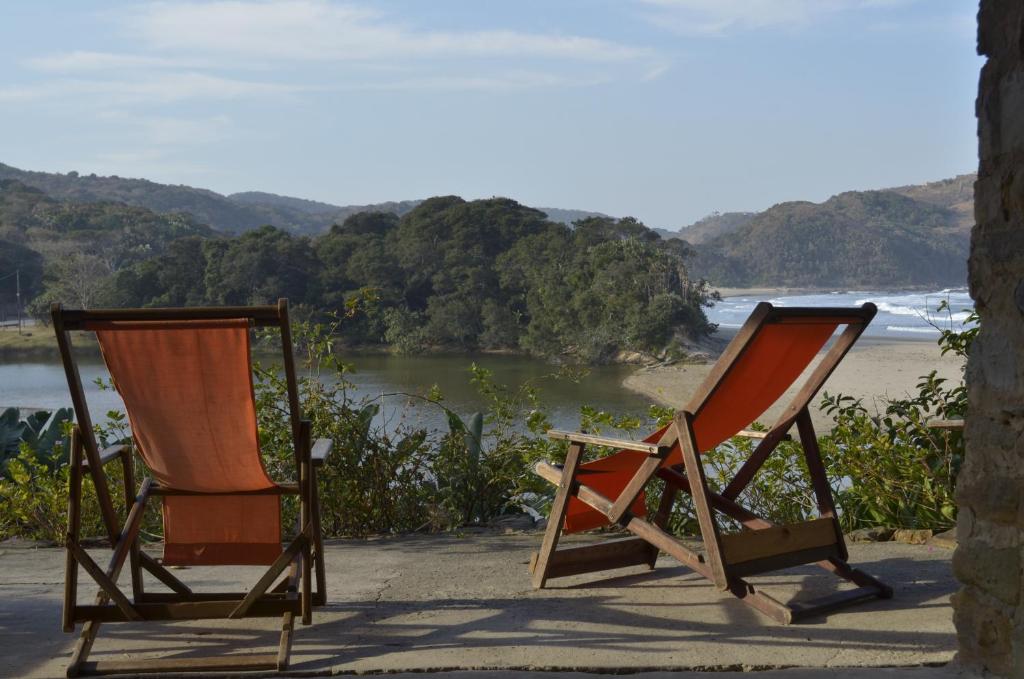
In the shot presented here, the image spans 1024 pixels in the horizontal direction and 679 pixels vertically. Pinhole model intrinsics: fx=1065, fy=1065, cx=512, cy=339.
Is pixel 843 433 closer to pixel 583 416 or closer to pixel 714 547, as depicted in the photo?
pixel 583 416

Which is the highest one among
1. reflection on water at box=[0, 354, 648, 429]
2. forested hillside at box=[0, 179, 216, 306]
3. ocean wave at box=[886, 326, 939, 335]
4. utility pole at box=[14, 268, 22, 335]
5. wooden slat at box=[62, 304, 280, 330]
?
forested hillside at box=[0, 179, 216, 306]

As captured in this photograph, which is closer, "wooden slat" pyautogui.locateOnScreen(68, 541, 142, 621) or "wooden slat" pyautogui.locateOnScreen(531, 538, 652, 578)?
"wooden slat" pyautogui.locateOnScreen(68, 541, 142, 621)

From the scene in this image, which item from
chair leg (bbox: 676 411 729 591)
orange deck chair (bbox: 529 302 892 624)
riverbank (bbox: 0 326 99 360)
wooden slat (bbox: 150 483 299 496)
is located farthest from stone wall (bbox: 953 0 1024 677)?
riverbank (bbox: 0 326 99 360)

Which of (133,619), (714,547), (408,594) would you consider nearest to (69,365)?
(133,619)

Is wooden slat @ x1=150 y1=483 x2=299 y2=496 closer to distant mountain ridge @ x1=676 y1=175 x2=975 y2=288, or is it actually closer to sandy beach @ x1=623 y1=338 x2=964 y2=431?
sandy beach @ x1=623 y1=338 x2=964 y2=431

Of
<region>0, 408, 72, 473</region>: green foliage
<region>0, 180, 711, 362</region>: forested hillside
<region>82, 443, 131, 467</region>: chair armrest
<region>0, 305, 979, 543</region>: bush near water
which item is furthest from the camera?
<region>0, 180, 711, 362</region>: forested hillside

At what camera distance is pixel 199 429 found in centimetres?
259

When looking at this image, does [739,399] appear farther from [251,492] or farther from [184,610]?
[184,610]

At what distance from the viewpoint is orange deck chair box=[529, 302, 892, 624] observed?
2775mm

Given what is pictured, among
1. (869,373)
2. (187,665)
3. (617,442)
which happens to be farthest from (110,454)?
(869,373)

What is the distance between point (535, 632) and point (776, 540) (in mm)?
731

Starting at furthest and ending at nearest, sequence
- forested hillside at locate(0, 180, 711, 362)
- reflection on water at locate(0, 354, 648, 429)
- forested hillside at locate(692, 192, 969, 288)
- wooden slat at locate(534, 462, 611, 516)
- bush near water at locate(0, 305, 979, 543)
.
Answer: forested hillside at locate(692, 192, 969, 288)
forested hillside at locate(0, 180, 711, 362)
reflection on water at locate(0, 354, 648, 429)
bush near water at locate(0, 305, 979, 543)
wooden slat at locate(534, 462, 611, 516)

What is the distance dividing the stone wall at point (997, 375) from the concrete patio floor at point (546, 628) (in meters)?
0.16

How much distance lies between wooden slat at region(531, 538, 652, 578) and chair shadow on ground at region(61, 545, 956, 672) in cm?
9
